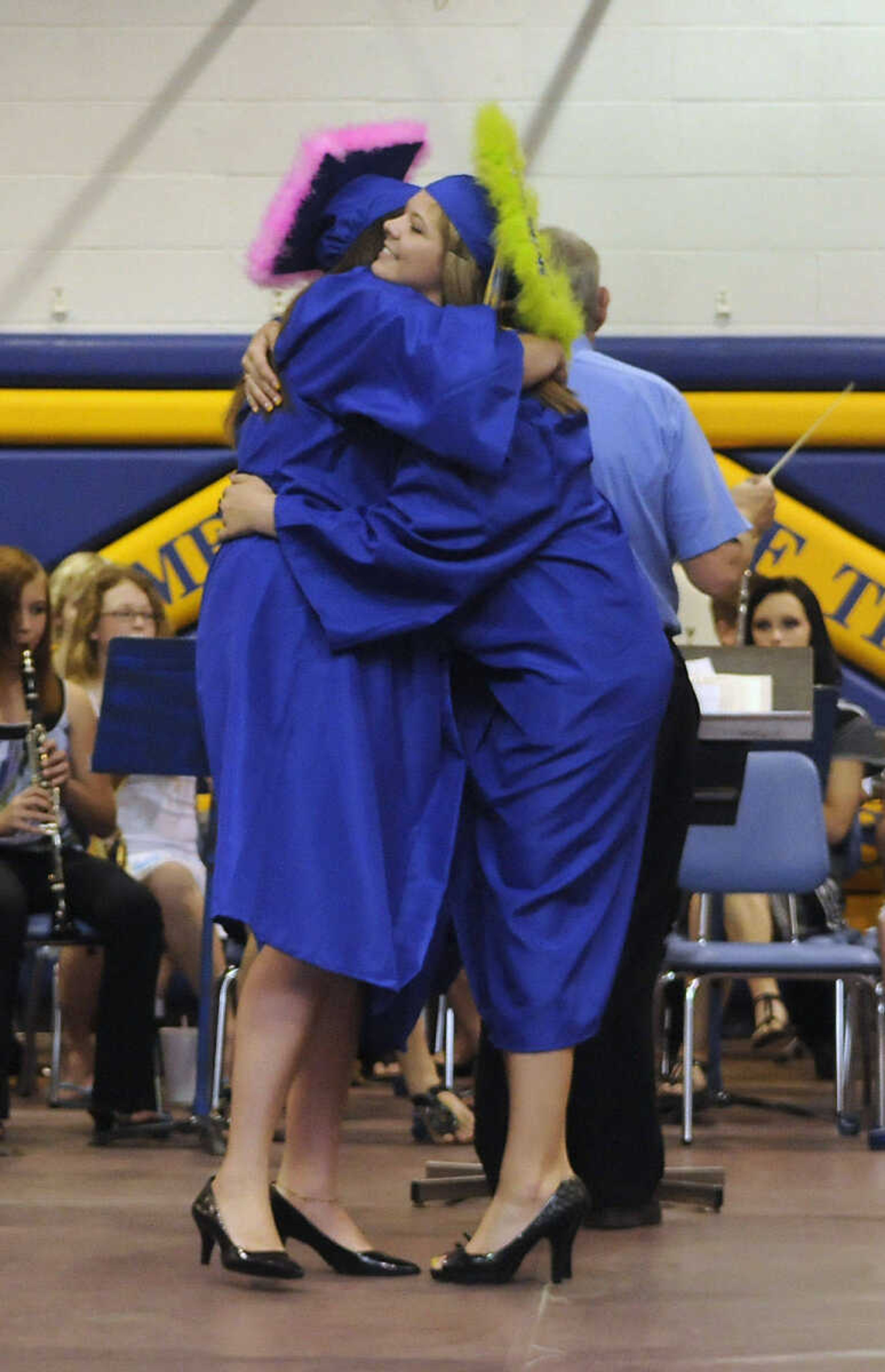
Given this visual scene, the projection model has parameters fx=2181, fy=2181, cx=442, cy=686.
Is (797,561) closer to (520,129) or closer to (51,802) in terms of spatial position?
(520,129)

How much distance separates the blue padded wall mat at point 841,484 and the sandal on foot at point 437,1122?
102 inches

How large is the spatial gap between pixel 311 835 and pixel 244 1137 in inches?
13.3

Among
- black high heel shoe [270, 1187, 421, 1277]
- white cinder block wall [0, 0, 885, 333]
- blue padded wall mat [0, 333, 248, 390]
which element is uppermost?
white cinder block wall [0, 0, 885, 333]

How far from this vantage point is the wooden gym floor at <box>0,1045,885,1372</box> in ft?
6.70

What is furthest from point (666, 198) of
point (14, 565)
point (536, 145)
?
point (14, 565)

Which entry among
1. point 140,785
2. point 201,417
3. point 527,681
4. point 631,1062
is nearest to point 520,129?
point 201,417

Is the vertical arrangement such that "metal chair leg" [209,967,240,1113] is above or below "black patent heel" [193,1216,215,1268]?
above

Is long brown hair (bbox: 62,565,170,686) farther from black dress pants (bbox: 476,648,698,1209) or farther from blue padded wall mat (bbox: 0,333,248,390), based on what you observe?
black dress pants (bbox: 476,648,698,1209)

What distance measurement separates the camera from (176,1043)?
4.52 meters

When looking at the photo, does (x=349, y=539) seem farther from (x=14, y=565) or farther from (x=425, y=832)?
(x=14, y=565)

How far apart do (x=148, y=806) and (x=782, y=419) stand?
2202 mm

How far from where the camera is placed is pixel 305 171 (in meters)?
2.58

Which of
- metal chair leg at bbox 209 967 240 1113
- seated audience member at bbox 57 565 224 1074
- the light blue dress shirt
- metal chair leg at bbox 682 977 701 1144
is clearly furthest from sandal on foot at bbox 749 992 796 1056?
the light blue dress shirt

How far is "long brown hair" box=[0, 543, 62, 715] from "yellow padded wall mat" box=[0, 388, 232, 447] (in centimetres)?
176
